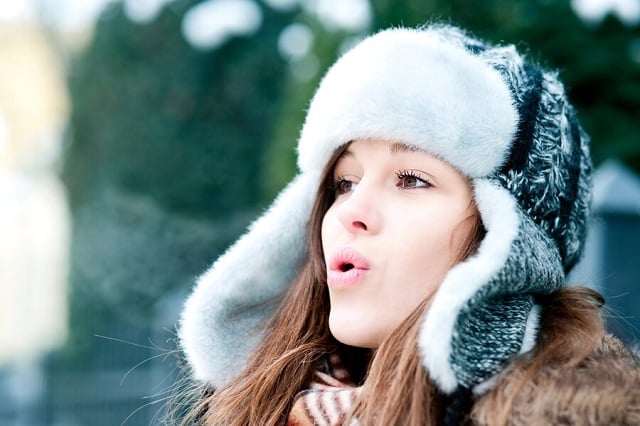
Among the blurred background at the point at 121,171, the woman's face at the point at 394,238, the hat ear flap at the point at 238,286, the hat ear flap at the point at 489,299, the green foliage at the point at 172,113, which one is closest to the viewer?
the hat ear flap at the point at 489,299

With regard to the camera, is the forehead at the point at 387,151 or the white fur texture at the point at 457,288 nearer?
the white fur texture at the point at 457,288

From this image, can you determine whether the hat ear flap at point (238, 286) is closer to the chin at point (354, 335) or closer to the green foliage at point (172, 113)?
the chin at point (354, 335)

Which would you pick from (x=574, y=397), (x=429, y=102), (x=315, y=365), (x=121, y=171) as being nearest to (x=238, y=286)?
(x=315, y=365)

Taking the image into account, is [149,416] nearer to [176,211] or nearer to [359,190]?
[176,211]

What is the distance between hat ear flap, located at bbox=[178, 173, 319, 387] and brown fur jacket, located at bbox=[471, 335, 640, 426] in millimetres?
721

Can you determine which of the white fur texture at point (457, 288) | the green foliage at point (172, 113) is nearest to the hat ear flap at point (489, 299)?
the white fur texture at point (457, 288)

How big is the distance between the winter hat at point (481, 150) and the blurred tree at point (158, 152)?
20.5ft

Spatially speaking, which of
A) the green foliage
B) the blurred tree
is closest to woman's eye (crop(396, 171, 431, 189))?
the blurred tree

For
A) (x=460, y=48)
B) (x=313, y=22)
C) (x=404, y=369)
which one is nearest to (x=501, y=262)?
(x=404, y=369)

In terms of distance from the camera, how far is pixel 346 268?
5.33ft

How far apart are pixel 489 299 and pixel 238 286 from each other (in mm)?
698

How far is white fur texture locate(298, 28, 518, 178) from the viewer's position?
155 centimetres

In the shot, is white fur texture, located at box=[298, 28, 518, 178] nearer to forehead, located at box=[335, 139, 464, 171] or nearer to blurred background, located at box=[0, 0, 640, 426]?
forehead, located at box=[335, 139, 464, 171]

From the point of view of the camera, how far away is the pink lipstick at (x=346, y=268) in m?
1.57
